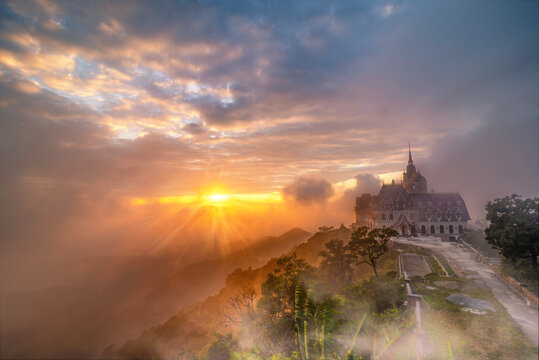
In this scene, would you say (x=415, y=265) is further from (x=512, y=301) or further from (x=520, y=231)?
(x=520, y=231)

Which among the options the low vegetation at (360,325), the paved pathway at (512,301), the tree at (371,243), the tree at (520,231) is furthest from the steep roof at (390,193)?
the tree at (520,231)

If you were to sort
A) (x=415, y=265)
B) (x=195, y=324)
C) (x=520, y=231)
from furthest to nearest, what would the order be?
1. (x=195, y=324)
2. (x=415, y=265)
3. (x=520, y=231)

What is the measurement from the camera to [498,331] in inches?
603

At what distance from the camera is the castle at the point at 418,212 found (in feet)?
233

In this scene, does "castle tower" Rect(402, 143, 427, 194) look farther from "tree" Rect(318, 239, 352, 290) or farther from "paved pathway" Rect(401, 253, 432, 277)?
"tree" Rect(318, 239, 352, 290)

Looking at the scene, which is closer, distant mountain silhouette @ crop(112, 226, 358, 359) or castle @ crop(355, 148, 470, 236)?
distant mountain silhouette @ crop(112, 226, 358, 359)

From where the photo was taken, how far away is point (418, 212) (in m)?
72.9

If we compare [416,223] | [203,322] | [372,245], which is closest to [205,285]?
[203,322]

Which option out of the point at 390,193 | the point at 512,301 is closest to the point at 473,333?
the point at 512,301

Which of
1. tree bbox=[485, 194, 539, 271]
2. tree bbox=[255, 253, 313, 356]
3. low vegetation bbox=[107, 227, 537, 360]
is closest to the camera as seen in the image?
tree bbox=[485, 194, 539, 271]

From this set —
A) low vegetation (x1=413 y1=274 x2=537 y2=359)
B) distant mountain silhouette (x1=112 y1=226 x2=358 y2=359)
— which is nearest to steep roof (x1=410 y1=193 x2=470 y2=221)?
distant mountain silhouette (x1=112 y1=226 x2=358 y2=359)

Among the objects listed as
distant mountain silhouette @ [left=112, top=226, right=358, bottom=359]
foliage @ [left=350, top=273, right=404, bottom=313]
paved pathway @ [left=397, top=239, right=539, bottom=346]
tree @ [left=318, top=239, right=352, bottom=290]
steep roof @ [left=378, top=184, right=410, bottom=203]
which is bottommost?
distant mountain silhouette @ [left=112, top=226, right=358, bottom=359]

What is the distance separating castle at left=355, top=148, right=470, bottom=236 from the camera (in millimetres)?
70938

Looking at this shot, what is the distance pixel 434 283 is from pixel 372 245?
9262 millimetres
